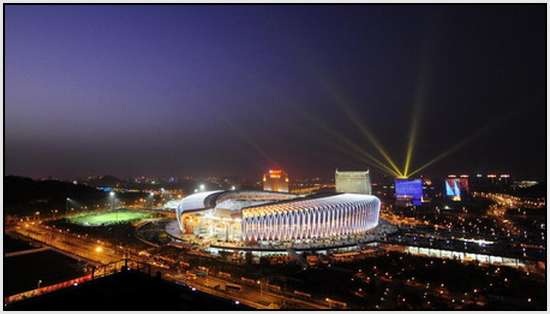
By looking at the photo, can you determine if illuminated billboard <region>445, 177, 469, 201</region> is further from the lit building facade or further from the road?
the road

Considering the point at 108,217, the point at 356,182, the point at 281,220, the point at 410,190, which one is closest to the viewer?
the point at 281,220

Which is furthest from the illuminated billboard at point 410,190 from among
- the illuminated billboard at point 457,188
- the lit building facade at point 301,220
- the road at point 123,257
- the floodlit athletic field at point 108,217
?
the road at point 123,257

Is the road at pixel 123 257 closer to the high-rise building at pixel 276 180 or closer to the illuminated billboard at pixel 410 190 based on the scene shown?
the high-rise building at pixel 276 180

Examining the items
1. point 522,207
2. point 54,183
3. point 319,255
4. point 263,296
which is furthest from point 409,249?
point 54,183

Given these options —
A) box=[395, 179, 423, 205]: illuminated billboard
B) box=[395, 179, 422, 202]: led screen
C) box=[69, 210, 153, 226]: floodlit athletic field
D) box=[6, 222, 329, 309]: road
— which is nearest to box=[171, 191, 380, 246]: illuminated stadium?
box=[6, 222, 329, 309]: road

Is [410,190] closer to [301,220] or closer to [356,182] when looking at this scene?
[356,182]

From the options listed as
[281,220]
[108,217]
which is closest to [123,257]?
[281,220]
